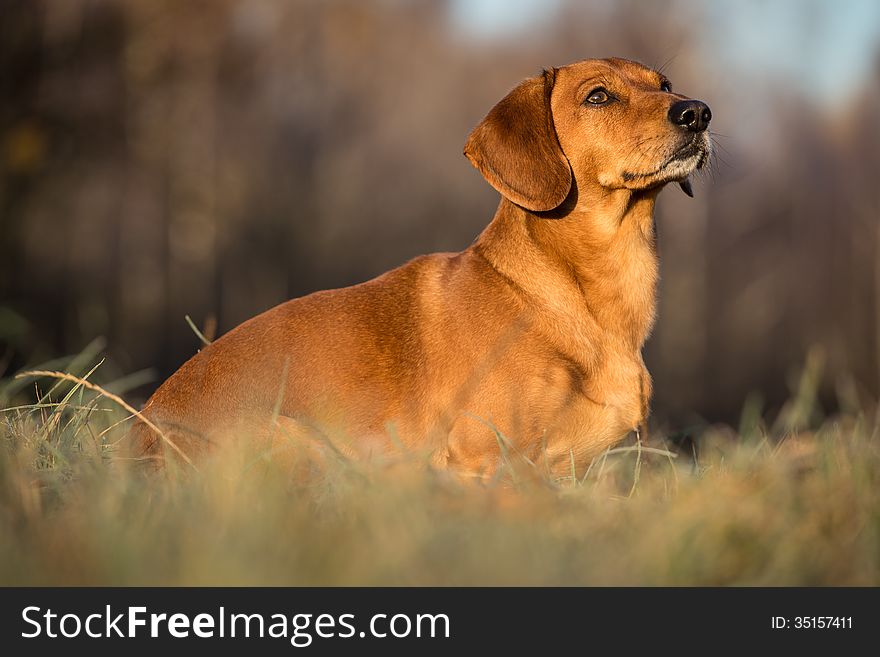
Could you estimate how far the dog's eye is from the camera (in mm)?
4469

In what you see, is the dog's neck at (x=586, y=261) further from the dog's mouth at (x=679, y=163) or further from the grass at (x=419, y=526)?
the grass at (x=419, y=526)

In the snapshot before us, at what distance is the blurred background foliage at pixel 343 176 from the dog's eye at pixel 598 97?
36.8 ft

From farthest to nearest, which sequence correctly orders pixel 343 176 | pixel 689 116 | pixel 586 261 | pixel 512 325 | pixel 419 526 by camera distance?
pixel 343 176 < pixel 586 261 < pixel 689 116 < pixel 512 325 < pixel 419 526

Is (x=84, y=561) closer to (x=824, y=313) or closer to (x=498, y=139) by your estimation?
(x=498, y=139)

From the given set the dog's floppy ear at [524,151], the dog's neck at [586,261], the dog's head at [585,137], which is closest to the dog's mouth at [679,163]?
the dog's head at [585,137]

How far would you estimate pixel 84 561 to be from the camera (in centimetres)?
213

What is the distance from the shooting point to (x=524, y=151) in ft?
14.1

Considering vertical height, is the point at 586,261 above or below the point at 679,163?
below

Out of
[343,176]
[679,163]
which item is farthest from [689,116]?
[343,176]

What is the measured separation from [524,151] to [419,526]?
2.49 m

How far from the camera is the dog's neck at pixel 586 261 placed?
164 inches

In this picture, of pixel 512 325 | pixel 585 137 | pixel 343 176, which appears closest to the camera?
pixel 512 325

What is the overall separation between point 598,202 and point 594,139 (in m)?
0.31

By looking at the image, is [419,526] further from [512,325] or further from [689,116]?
[689,116]
